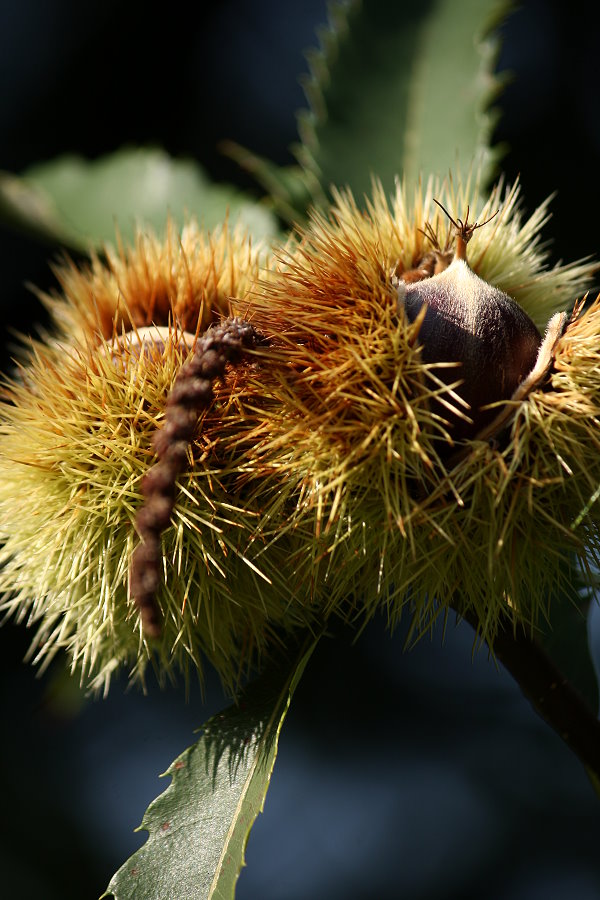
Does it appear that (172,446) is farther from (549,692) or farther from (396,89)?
(396,89)

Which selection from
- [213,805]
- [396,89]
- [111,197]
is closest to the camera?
[213,805]

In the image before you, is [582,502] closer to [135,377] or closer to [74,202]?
[135,377]

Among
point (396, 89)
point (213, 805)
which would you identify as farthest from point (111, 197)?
point (213, 805)

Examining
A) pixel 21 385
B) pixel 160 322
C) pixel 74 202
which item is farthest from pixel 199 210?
pixel 21 385

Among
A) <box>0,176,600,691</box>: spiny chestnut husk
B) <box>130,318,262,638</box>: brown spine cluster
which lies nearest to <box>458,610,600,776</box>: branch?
<box>0,176,600,691</box>: spiny chestnut husk

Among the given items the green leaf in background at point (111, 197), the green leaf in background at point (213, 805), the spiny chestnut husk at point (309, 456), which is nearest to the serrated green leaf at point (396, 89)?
the green leaf in background at point (111, 197)

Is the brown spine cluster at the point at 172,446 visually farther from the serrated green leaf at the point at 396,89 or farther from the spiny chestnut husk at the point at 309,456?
the serrated green leaf at the point at 396,89
